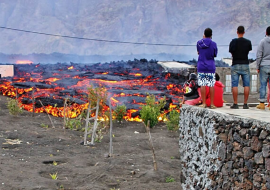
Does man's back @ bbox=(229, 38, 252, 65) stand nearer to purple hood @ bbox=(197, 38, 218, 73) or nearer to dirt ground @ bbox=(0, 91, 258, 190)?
purple hood @ bbox=(197, 38, 218, 73)

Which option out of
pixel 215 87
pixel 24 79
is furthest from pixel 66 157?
pixel 24 79

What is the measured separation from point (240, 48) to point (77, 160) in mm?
5616

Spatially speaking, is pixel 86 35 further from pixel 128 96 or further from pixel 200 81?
pixel 200 81

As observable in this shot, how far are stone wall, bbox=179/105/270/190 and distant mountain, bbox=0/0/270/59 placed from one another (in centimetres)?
2907

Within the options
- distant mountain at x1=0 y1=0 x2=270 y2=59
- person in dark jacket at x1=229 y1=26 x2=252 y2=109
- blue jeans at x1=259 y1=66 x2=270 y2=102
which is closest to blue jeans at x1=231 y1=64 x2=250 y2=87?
person in dark jacket at x1=229 y1=26 x2=252 y2=109

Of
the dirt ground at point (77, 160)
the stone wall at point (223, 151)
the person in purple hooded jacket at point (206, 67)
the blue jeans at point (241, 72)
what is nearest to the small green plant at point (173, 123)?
the dirt ground at point (77, 160)

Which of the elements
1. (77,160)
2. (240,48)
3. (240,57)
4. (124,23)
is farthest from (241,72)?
(124,23)

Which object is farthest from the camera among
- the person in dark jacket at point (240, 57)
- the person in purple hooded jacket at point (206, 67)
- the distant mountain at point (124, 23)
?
the distant mountain at point (124, 23)

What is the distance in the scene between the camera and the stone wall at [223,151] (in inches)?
147

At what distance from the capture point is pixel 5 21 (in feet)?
116

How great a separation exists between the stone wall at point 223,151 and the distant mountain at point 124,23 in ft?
95.4

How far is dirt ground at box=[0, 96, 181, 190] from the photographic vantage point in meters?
8.12

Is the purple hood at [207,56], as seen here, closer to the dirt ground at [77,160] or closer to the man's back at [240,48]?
the man's back at [240,48]

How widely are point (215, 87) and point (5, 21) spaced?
32.5 meters
